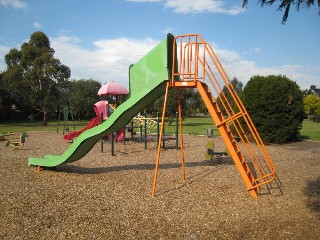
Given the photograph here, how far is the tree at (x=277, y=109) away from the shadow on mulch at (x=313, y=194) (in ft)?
24.5

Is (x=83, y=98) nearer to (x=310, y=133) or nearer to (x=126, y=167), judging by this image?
(x=310, y=133)

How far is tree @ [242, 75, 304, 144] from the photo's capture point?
51.8 ft

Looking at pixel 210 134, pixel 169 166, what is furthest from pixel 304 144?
pixel 169 166

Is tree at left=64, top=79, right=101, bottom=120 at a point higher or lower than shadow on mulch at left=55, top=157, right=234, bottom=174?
higher

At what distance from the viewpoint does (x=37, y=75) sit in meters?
35.7

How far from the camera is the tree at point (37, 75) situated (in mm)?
35781

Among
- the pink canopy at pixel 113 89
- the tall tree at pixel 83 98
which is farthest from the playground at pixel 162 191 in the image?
the tall tree at pixel 83 98

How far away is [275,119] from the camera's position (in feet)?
51.9

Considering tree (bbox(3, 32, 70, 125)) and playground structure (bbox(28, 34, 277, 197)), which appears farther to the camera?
tree (bbox(3, 32, 70, 125))

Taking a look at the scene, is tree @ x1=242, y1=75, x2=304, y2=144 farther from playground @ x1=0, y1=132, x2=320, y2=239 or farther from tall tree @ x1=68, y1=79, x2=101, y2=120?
tall tree @ x1=68, y1=79, x2=101, y2=120

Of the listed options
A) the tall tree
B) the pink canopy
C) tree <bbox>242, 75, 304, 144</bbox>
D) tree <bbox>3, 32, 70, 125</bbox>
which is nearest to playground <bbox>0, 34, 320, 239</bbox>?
tree <bbox>242, 75, 304, 144</bbox>

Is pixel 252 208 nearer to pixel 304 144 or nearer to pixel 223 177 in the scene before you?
pixel 223 177

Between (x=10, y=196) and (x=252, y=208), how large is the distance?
198 inches

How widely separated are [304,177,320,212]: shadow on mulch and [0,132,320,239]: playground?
0.06 feet
